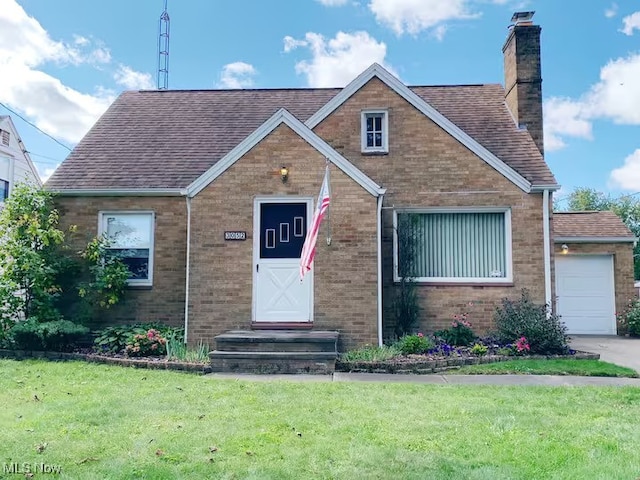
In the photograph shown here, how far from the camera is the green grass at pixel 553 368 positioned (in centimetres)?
765

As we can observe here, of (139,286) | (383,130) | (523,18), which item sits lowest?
(139,286)

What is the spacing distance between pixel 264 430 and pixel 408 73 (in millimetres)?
16384

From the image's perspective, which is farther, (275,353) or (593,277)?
(593,277)

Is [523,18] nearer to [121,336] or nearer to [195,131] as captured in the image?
[195,131]

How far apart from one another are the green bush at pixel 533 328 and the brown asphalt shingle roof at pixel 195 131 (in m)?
2.84

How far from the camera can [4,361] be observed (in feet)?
28.0

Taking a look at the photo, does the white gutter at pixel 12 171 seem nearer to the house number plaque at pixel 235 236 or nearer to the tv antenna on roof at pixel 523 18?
the house number plaque at pixel 235 236

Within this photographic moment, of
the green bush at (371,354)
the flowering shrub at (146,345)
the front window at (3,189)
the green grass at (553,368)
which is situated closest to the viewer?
the green grass at (553,368)

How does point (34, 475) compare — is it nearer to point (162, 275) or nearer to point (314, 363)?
point (314, 363)

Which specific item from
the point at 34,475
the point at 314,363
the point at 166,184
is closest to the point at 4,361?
the point at 166,184

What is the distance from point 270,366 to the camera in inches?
311

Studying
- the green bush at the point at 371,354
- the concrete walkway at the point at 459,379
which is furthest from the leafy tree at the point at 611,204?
the green bush at the point at 371,354

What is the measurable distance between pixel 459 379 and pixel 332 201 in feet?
12.5

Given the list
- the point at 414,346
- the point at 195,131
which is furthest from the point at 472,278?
the point at 195,131
